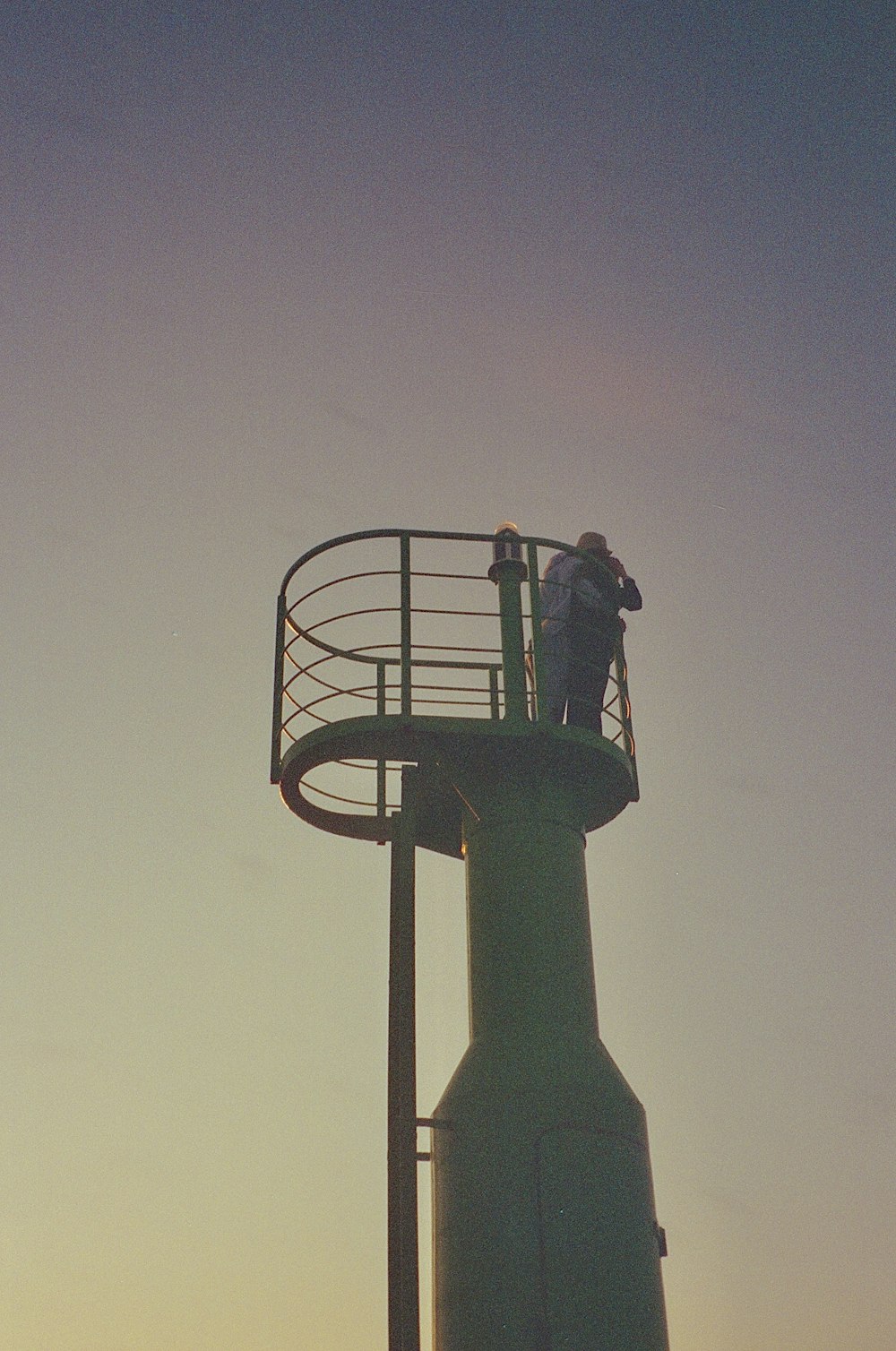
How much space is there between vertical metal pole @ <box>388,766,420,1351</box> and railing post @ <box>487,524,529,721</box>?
3.59ft

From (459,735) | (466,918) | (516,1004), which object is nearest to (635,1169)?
(516,1004)

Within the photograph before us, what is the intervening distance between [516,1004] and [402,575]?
3314 millimetres

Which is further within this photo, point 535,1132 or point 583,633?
point 583,633

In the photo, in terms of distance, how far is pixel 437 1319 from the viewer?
28.8 feet

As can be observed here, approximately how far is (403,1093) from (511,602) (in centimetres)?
391

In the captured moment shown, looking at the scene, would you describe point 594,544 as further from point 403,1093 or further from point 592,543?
point 403,1093

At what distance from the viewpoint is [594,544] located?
11.1 m

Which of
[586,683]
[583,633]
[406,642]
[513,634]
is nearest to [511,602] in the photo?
[513,634]

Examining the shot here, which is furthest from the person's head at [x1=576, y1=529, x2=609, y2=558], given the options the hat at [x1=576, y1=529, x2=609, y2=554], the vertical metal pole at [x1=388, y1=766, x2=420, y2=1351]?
the vertical metal pole at [x1=388, y1=766, x2=420, y2=1351]

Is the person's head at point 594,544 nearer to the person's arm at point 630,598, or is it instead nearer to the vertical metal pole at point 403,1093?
the person's arm at point 630,598

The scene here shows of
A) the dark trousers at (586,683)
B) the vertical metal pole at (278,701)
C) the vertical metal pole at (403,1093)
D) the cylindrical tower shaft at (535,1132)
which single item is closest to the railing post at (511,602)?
the dark trousers at (586,683)

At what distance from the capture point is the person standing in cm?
1060

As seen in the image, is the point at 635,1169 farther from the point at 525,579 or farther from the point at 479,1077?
the point at 525,579

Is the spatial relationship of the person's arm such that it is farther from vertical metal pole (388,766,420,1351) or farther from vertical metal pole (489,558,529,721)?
vertical metal pole (388,766,420,1351)
